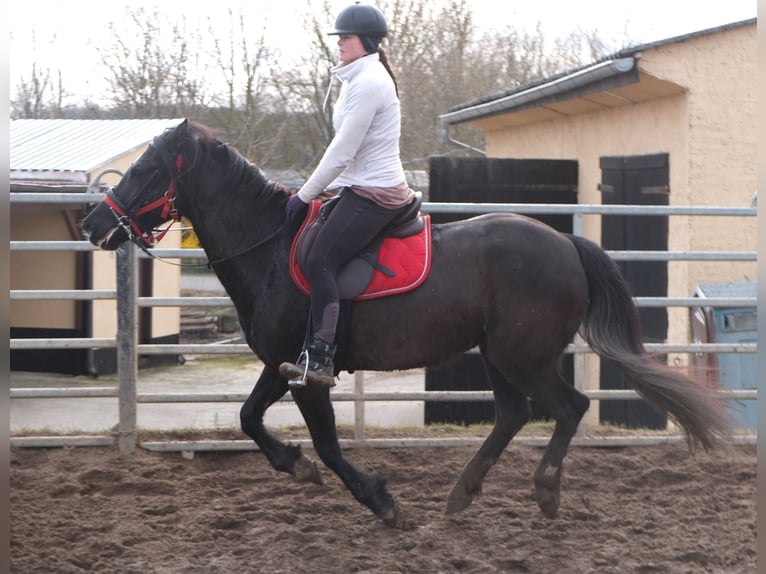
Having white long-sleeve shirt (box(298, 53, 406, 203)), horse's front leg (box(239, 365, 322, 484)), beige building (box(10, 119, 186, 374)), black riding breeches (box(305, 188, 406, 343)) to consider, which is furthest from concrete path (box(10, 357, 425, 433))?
white long-sleeve shirt (box(298, 53, 406, 203))

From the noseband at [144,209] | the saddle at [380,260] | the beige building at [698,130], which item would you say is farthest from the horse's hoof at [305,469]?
the beige building at [698,130]

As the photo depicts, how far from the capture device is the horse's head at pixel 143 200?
477 cm

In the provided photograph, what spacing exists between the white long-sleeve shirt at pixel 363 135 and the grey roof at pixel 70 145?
815 cm

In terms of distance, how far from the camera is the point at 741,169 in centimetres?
868

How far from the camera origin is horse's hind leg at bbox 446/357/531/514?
5.09 meters

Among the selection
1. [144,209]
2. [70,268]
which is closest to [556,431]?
[144,209]

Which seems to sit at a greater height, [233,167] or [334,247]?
[233,167]

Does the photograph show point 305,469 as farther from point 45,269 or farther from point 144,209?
point 45,269

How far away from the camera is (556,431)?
5023 millimetres

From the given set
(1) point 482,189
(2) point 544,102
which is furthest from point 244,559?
(2) point 544,102

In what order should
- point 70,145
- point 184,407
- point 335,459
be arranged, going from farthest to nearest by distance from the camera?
point 70,145 < point 184,407 < point 335,459

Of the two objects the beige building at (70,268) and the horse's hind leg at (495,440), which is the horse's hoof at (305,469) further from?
the beige building at (70,268)

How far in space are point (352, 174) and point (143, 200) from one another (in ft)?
3.53

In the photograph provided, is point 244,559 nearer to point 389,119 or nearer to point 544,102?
→ point 389,119
